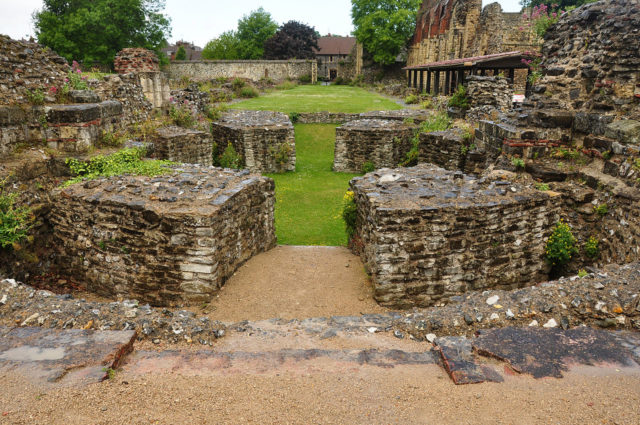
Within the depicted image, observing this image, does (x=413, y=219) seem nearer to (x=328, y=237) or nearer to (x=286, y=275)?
(x=286, y=275)

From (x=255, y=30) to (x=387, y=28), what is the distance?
2333cm

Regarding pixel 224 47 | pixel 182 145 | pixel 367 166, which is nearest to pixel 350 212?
pixel 182 145

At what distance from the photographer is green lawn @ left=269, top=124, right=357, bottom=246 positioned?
9.13 metres

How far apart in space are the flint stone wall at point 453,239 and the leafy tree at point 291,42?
50950mm

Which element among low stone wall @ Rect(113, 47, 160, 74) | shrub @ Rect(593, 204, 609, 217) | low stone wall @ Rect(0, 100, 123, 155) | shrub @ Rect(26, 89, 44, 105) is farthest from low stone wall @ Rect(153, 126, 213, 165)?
shrub @ Rect(593, 204, 609, 217)

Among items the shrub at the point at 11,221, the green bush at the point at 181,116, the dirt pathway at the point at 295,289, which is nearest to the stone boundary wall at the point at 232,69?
the green bush at the point at 181,116

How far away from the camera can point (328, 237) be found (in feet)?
29.5

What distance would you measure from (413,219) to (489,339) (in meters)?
2.37

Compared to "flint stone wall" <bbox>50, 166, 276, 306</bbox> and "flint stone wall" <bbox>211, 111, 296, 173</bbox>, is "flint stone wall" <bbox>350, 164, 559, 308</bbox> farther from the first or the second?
"flint stone wall" <bbox>211, 111, 296, 173</bbox>

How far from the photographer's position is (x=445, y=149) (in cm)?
1159

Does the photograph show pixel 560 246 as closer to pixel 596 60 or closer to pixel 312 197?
pixel 596 60

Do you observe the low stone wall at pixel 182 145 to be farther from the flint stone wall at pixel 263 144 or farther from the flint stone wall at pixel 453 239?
the flint stone wall at pixel 453 239

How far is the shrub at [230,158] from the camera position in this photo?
14.7m

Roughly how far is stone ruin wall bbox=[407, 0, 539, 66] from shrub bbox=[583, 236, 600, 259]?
65.6ft
